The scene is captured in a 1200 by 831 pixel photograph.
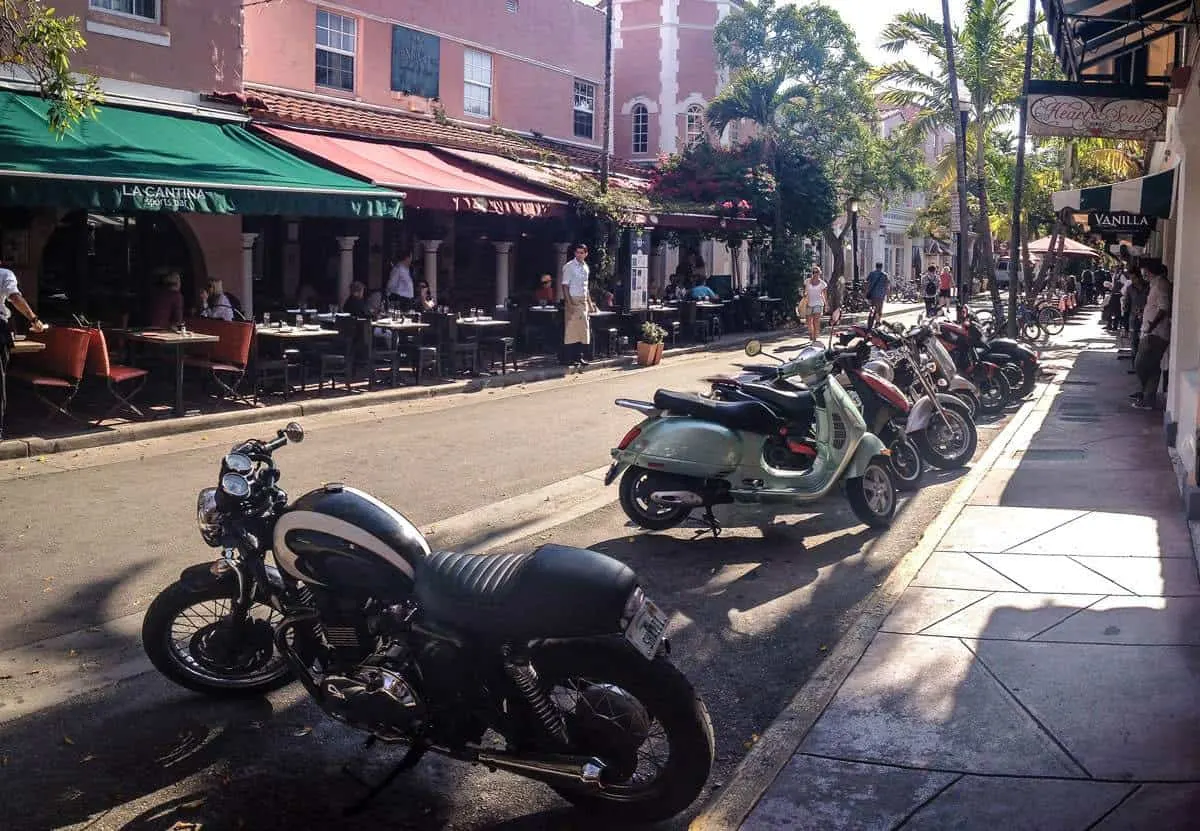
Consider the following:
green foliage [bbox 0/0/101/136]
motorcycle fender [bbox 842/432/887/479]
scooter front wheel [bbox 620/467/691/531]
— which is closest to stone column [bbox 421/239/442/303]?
green foliage [bbox 0/0/101/136]

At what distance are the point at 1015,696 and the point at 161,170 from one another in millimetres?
10792

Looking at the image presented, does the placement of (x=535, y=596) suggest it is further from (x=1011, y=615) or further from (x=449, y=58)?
(x=449, y=58)

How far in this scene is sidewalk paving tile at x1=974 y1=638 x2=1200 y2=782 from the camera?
4172mm

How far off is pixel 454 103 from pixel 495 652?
22.5m

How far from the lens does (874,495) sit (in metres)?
7.95

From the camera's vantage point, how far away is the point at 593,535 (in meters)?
7.93

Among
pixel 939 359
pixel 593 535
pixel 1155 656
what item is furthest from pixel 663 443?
pixel 939 359

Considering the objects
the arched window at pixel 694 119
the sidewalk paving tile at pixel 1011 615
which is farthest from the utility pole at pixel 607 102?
the sidewalk paving tile at pixel 1011 615

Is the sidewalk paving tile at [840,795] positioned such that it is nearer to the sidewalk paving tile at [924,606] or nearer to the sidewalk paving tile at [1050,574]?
the sidewalk paving tile at [924,606]

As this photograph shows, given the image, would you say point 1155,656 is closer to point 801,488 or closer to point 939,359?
point 801,488

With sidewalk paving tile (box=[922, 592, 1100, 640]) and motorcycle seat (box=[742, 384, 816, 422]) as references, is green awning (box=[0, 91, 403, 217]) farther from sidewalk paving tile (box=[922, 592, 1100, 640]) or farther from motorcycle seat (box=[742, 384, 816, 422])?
sidewalk paving tile (box=[922, 592, 1100, 640])

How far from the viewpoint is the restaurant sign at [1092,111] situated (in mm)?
12023

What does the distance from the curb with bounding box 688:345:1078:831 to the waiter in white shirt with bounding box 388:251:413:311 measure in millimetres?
12071

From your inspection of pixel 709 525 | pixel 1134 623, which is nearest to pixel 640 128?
pixel 709 525
